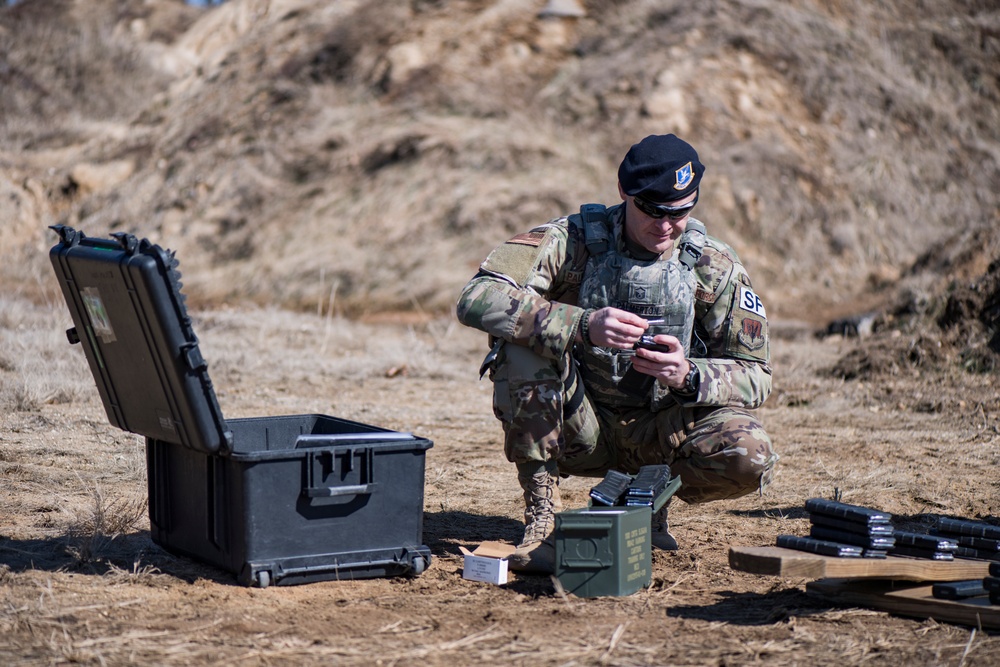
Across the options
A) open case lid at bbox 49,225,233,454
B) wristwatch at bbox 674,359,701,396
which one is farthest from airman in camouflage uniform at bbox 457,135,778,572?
open case lid at bbox 49,225,233,454

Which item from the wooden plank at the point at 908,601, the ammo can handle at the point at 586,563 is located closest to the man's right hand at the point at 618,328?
the ammo can handle at the point at 586,563

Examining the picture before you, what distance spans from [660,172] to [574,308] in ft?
1.80

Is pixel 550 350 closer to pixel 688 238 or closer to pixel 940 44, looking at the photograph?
pixel 688 238

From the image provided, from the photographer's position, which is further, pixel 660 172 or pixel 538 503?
pixel 538 503

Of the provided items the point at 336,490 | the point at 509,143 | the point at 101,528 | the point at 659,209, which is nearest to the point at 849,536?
the point at 659,209

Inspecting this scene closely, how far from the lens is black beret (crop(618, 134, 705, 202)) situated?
3.59m

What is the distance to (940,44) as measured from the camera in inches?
672

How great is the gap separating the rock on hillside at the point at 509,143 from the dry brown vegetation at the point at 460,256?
48 mm

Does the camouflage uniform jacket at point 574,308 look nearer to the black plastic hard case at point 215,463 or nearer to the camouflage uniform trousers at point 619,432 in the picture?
the camouflage uniform trousers at point 619,432

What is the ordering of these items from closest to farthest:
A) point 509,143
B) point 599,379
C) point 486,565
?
point 486,565, point 599,379, point 509,143

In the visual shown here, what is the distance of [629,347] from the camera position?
11.4ft

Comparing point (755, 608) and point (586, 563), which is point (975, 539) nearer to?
point (755, 608)

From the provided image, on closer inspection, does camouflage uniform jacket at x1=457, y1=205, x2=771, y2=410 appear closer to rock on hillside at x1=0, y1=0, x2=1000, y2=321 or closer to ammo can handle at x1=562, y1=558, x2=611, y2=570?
ammo can handle at x1=562, y1=558, x2=611, y2=570

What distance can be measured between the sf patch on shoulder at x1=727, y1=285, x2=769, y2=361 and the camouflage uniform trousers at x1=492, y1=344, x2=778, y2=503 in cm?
22
